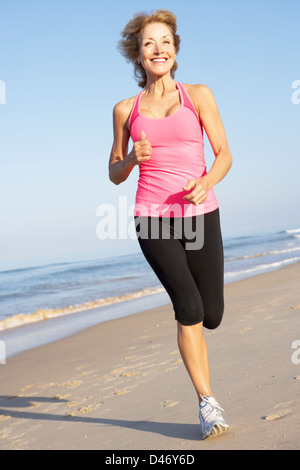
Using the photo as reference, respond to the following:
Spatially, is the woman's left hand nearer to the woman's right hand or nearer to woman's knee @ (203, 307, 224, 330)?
the woman's right hand

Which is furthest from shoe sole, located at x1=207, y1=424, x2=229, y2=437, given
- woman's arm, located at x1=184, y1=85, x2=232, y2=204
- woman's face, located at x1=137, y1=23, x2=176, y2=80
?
woman's face, located at x1=137, y1=23, x2=176, y2=80

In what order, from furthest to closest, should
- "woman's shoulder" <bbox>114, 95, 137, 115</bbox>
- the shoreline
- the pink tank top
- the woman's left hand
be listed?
the shoreline, "woman's shoulder" <bbox>114, 95, 137, 115</bbox>, the pink tank top, the woman's left hand

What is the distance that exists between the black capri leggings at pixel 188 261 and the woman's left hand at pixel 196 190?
0.24 meters

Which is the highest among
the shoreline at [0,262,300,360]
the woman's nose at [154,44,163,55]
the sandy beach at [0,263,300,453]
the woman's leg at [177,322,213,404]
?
the woman's nose at [154,44,163,55]

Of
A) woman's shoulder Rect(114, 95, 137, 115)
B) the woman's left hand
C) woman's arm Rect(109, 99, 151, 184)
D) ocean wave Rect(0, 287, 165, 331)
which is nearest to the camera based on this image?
the woman's left hand

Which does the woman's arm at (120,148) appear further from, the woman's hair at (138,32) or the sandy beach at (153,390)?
the sandy beach at (153,390)

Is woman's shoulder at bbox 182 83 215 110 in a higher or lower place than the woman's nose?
lower

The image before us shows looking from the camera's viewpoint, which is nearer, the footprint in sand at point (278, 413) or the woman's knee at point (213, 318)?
the footprint in sand at point (278, 413)

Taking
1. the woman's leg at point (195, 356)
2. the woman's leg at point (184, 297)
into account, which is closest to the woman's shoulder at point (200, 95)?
the woman's leg at point (184, 297)

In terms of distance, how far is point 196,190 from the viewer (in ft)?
8.08

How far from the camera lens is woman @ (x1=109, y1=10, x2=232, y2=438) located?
2621 mm

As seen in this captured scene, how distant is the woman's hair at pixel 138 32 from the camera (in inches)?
114

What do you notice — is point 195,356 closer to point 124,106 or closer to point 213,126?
point 213,126

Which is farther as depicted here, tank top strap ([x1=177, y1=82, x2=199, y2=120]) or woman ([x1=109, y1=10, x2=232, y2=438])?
tank top strap ([x1=177, y1=82, x2=199, y2=120])
